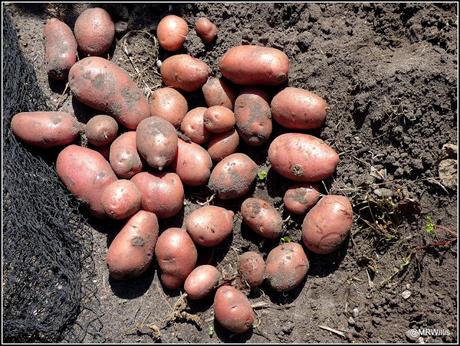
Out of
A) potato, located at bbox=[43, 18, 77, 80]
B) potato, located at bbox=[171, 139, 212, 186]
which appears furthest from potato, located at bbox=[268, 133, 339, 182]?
potato, located at bbox=[43, 18, 77, 80]

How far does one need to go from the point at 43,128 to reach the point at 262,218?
1.21 meters

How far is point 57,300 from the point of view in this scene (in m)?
2.46

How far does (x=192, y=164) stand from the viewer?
2.49m

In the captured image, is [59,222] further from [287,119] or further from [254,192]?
[287,119]

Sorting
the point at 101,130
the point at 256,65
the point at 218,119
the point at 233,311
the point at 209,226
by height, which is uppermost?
the point at 256,65

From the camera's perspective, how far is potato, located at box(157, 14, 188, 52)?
2.58m

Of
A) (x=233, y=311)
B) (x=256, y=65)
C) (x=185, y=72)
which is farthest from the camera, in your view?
(x=185, y=72)

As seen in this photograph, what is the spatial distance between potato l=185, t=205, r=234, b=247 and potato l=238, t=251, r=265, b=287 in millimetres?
158

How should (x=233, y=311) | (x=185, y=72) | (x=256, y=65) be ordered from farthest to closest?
(x=185, y=72) < (x=256, y=65) < (x=233, y=311)

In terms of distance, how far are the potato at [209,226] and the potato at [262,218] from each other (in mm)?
105

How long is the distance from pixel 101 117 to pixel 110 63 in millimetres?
305

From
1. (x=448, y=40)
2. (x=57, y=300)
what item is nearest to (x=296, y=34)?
(x=448, y=40)

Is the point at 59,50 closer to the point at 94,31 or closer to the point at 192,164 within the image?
the point at 94,31

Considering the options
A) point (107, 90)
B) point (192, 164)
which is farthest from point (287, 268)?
point (107, 90)
